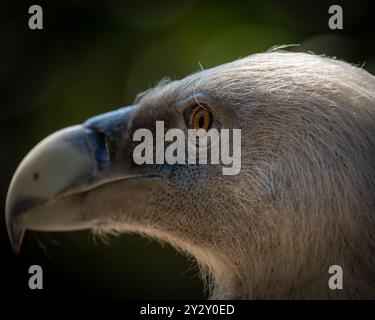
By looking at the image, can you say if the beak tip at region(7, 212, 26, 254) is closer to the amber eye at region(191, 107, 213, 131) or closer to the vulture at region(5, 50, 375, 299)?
the vulture at region(5, 50, 375, 299)

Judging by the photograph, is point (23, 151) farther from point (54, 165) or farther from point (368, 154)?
point (368, 154)

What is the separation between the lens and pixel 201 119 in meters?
3.50

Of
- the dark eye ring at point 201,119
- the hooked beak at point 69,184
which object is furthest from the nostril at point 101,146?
the dark eye ring at point 201,119

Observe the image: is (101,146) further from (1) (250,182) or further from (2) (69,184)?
(1) (250,182)

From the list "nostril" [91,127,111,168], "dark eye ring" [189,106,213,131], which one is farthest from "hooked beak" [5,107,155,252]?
"dark eye ring" [189,106,213,131]

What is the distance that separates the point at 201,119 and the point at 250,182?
1.27ft

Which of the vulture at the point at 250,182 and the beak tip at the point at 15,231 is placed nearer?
the vulture at the point at 250,182

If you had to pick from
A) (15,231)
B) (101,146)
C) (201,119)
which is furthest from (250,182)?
(15,231)

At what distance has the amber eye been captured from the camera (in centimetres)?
346

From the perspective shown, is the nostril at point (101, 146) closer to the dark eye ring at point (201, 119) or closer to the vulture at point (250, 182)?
the vulture at point (250, 182)

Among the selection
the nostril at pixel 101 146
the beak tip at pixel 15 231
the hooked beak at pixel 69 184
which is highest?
the nostril at pixel 101 146

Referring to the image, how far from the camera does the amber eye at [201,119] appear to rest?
11.4 feet

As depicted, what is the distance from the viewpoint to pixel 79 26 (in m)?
7.30

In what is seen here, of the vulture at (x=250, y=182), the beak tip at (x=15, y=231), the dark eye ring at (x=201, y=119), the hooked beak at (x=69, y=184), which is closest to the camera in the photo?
the vulture at (x=250, y=182)
